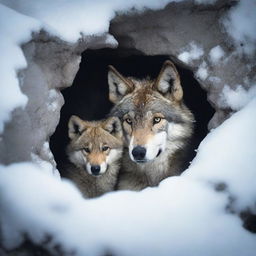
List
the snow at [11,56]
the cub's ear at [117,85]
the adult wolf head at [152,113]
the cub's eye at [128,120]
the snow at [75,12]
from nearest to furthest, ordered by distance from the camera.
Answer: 1. the snow at [11,56]
2. the snow at [75,12]
3. the adult wolf head at [152,113]
4. the cub's eye at [128,120]
5. the cub's ear at [117,85]

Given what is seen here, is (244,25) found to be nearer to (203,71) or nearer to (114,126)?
(203,71)

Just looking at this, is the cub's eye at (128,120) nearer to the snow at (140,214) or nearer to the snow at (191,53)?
the snow at (191,53)

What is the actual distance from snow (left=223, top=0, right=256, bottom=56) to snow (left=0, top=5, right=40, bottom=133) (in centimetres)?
216

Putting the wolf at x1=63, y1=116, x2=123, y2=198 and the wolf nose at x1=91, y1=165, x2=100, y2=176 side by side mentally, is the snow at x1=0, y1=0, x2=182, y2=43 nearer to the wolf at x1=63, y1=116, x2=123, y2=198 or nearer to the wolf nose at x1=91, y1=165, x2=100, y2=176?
the wolf at x1=63, y1=116, x2=123, y2=198

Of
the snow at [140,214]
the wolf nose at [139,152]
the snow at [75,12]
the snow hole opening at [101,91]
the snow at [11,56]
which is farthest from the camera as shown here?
the snow hole opening at [101,91]

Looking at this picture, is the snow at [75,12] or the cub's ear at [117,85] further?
the cub's ear at [117,85]

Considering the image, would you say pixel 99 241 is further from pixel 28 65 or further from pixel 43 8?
pixel 43 8

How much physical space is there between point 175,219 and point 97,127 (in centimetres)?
213

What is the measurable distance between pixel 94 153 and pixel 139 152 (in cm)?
88

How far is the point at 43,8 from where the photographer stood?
14.6 ft

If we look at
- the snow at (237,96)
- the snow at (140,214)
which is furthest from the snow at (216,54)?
the snow at (140,214)

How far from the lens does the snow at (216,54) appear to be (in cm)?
480

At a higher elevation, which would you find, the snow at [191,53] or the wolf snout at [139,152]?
the snow at [191,53]

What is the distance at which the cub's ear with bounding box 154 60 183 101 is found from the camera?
15.9ft
